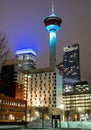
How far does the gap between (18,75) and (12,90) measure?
1512 cm

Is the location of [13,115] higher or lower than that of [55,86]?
lower

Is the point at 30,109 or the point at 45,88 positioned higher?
the point at 45,88

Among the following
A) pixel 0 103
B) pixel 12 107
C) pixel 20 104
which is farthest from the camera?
pixel 20 104

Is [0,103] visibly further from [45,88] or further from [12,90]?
[45,88]

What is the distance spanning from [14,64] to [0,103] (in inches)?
2411

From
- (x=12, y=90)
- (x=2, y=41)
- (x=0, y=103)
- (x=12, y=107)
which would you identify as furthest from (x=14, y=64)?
(x=2, y=41)

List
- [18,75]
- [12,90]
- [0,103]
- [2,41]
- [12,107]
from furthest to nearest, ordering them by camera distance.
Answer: [18,75]
[12,90]
[12,107]
[0,103]
[2,41]

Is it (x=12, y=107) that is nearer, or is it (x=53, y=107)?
(x=12, y=107)

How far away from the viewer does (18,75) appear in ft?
624

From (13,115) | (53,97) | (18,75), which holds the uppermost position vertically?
(18,75)

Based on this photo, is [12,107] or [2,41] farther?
[12,107]

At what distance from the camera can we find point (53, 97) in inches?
7613

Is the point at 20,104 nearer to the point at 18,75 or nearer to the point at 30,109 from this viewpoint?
the point at 30,109

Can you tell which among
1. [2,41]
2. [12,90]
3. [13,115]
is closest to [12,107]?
[13,115]
